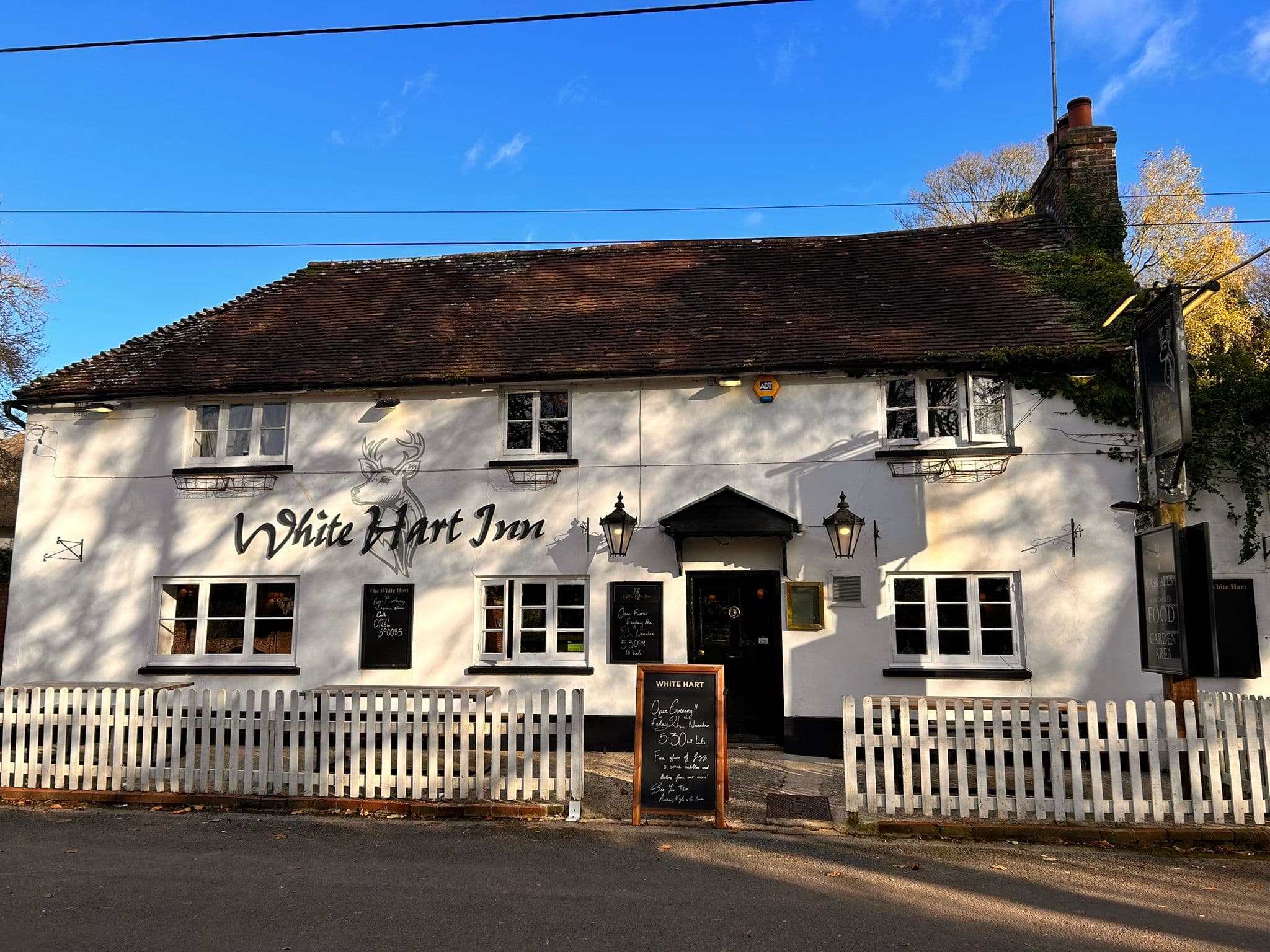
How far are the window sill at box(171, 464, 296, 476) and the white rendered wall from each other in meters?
0.15

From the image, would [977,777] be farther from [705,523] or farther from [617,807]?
[705,523]

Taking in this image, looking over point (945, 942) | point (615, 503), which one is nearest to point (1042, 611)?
point (615, 503)

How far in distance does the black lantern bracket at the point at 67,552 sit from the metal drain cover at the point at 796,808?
10680mm

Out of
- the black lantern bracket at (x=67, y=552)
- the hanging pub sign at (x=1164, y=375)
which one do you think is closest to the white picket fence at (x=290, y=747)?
the black lantern bracket at (x=67, y=552)

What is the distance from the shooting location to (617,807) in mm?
8367

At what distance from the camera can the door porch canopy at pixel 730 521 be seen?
11000 mm

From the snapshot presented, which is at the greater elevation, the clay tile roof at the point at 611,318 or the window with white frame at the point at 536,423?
the clay tile roof at the point at 611,318

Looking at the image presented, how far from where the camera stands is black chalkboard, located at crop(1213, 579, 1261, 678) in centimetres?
1073

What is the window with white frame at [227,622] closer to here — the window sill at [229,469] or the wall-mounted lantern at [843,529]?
the window sill at [229,469]

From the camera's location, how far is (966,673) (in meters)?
10.8

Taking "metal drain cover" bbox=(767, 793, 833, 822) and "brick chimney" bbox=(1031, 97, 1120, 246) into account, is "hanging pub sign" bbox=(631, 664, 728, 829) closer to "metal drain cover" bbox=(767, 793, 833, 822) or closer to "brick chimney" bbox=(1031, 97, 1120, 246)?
"metal drain cover" bbox=(767, 793, 833, 822)

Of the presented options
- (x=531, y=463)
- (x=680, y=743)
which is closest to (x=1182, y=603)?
(x=680, y=743)

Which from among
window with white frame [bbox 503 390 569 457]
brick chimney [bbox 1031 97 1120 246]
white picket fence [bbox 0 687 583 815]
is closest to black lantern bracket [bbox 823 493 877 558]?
window with white frame [bbox 503 390 569 457]

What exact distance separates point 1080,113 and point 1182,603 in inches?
406
